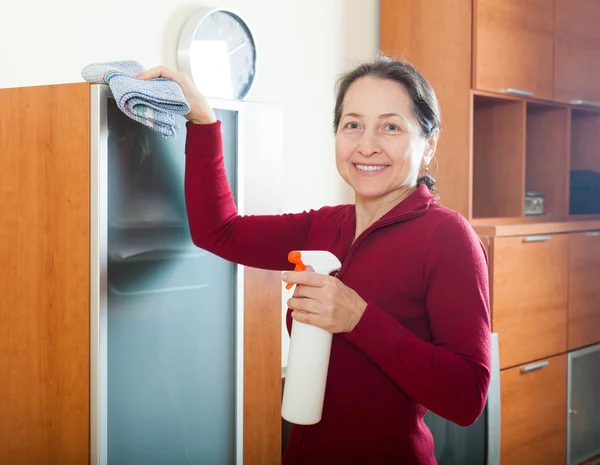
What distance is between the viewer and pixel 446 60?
257 cm

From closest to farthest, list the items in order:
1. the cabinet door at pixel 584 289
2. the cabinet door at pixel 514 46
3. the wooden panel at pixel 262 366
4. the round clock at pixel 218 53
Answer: the wooden panel at pixel 262 366 → the round clock at pixel 218 53 → the cabinet door at pixel 514 46 → the cabinet door at pixel 584 289

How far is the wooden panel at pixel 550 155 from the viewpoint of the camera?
2918mm

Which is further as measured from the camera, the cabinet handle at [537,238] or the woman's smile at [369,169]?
the cabinet handle at [537,238]

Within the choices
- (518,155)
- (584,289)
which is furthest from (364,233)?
(584,289)

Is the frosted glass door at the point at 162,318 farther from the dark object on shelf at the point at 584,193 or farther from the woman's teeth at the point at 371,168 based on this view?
the dark object on shelf at the point at 584,193

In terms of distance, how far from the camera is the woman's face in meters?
1.34

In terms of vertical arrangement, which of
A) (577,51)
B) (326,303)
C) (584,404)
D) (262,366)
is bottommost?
(584,404)

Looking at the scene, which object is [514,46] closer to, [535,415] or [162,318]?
[535,415]

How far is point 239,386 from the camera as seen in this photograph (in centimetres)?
167

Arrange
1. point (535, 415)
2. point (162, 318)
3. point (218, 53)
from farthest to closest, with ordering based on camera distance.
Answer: point (535, 415) → point (218, 53) → point (162, 318)

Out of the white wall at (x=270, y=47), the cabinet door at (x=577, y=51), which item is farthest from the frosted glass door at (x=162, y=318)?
the cabinet door at (x=577, y=51)

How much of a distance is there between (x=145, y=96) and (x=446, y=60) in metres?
1.53

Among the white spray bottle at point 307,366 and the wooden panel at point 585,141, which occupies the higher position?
the wooden panel at point 585,141

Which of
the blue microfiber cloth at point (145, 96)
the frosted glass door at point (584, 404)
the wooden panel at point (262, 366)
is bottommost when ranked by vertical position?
the frosted glass door at point (584, 404)
